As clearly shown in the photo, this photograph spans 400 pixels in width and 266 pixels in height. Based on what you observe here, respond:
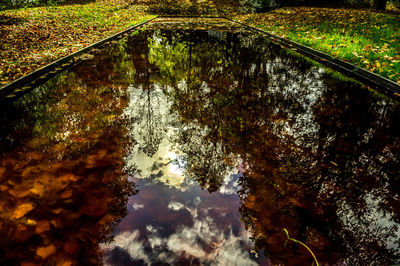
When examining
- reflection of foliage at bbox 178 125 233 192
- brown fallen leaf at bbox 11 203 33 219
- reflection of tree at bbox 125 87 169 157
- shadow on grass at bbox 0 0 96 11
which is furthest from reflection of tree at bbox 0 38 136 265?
shadow on grass at bbox 0 0 96 11

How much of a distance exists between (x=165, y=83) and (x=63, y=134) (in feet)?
9.26

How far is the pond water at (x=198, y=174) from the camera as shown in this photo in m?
2.03

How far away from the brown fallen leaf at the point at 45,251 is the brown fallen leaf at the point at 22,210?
0.52 metres

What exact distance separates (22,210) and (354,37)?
11668mm

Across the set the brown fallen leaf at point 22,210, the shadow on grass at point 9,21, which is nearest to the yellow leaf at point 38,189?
the brown fallen leaf at point 22,210

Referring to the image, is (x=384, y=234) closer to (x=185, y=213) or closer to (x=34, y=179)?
(x=185, y=213)

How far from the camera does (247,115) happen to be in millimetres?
4289

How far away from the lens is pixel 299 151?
11.1ft

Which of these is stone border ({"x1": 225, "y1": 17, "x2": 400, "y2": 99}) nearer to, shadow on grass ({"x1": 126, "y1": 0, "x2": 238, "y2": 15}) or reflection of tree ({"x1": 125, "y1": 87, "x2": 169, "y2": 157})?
reflection of tree ({"x1": 125, "y1": 87, "x2": 169, "y2": 157})

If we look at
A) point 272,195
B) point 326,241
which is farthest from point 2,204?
point 326,241

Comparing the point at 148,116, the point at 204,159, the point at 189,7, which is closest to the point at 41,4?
the point at 189,7

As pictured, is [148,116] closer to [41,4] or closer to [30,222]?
[30,222]

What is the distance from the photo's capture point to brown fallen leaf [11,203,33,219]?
2.23 meters

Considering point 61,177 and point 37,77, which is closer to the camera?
point 61,177
